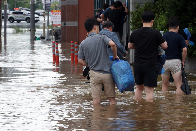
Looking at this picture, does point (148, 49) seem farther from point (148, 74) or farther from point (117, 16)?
point (117, 16)

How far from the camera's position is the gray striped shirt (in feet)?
28.2

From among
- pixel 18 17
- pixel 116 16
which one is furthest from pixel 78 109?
pixel 18 17

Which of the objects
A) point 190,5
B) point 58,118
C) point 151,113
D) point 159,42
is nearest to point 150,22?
point 159,42

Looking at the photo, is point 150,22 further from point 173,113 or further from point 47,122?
point 47,122

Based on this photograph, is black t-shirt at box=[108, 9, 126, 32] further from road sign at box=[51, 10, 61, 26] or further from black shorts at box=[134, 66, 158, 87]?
road sign at box=[51, 10, 61, 26]

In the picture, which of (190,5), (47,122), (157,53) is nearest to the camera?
(47,122)

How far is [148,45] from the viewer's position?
343 inches

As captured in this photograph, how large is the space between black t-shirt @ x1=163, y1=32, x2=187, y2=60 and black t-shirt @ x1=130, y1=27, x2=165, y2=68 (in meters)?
1.39

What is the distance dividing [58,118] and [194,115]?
2.41 meters

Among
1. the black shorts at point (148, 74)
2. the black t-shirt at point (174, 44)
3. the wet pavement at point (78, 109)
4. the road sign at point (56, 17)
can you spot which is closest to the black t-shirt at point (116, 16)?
the wet pavement at point (78, 109)

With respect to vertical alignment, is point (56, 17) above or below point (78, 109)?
above

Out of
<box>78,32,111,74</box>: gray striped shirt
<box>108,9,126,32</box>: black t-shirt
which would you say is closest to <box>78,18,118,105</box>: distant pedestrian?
<box>78,32,111,74</box>: gray striped shirt

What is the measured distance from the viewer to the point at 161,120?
7840mm

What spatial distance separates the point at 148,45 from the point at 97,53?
969mm
